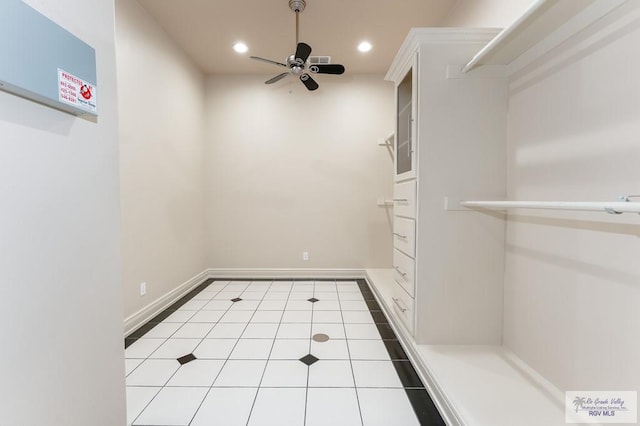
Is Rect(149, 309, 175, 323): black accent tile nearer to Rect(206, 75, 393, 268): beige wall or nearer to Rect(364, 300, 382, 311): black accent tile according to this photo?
Rect(206, 75, 393, 268): beige wall

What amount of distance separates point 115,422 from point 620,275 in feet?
7.28

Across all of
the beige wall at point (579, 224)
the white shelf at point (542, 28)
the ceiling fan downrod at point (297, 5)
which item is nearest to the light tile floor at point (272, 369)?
the beige wall at point (579, 224)

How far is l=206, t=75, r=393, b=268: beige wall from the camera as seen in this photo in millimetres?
3926

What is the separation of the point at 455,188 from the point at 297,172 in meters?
2.50

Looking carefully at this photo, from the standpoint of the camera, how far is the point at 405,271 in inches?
82.0

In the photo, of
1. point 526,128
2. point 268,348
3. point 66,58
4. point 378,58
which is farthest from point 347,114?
point 66,58

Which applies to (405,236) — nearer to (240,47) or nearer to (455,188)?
(455,188)

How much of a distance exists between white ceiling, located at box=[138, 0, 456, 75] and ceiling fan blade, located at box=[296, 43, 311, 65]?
39 centimetres

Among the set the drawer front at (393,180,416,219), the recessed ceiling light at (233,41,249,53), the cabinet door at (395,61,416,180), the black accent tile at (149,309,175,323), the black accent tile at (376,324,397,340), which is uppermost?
the recessed ceiling light at (233,41,249,53)

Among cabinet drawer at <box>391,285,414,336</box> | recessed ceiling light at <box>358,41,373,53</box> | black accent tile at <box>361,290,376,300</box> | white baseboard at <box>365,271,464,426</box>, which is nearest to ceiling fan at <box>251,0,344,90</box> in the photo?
recessed ceiling light at <box>358,41,373,53</box>

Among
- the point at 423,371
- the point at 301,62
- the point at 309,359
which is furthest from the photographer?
the point at 301,62

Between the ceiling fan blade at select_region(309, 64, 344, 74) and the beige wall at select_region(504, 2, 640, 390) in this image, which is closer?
the beige wall at select_region(504, 2, 640, 390)

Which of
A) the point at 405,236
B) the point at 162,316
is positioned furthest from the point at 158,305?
the point at 405,236

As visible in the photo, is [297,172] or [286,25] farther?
[297,172]
